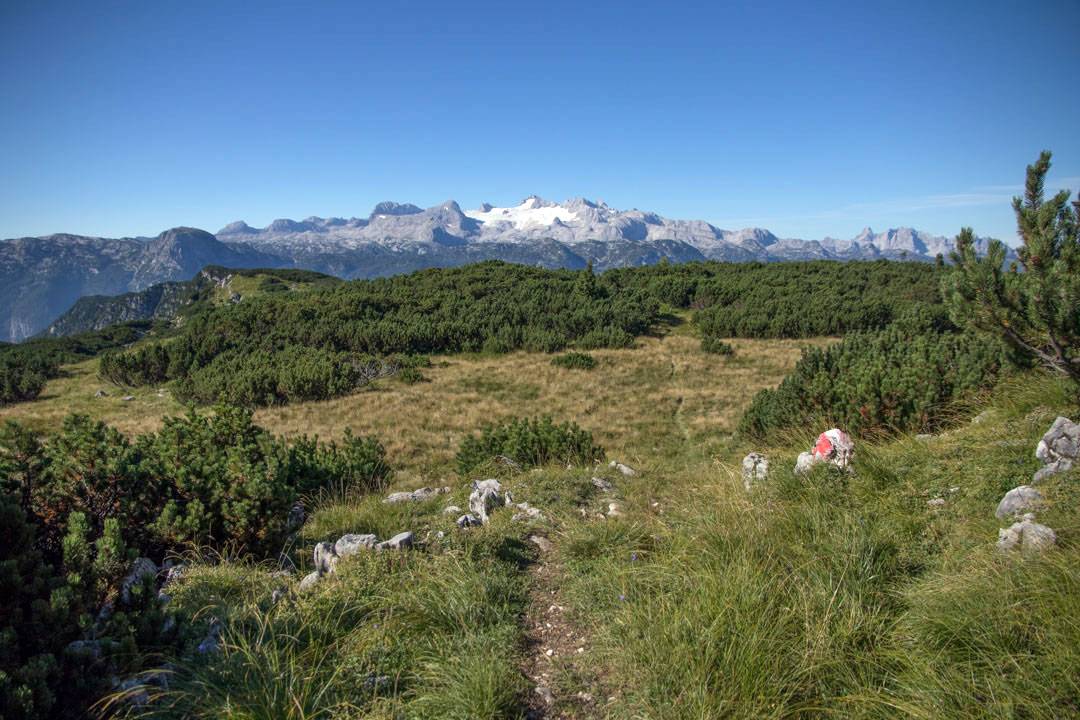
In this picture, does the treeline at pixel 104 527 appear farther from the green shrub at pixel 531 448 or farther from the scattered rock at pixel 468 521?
the green shrub at pixel 531 448

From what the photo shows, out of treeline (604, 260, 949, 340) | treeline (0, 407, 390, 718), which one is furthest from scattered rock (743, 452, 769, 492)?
treeline (604, 260, 949, 340)

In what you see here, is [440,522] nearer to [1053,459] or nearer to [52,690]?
[52,690]

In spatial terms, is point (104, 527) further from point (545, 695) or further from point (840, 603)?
point (840, 603)

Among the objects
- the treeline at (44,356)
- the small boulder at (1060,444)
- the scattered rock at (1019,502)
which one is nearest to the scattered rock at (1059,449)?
the small boulder at (1060,444)

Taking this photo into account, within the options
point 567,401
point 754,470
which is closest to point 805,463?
point 754,470

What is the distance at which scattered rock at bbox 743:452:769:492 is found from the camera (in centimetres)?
516

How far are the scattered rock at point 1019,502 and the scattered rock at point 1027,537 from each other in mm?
224

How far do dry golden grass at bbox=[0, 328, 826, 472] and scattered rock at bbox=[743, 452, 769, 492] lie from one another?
3.09m

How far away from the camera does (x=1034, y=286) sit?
15.8ft

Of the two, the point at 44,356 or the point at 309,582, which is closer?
the point at 309,582

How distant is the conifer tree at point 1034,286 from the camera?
4.82 metres

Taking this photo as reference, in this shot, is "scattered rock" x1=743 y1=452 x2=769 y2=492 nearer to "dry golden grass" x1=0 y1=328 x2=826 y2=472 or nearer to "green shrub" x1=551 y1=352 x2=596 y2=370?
"dry golden grass" x1=0 y1=328 x2=826 y2=472

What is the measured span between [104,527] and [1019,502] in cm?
648

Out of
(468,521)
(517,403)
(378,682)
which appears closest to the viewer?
(378,682)
